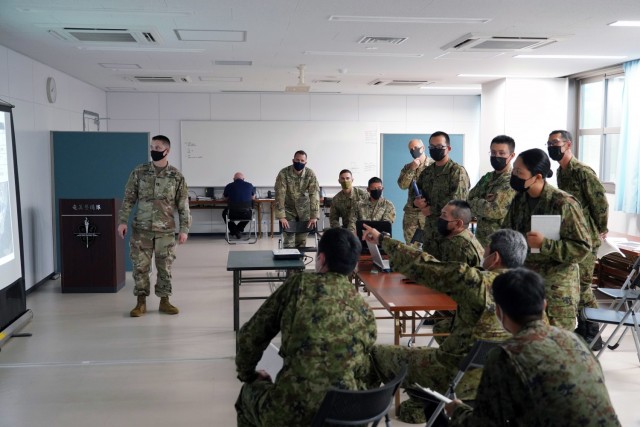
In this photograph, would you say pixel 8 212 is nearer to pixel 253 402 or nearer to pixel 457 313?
pixel 253 402

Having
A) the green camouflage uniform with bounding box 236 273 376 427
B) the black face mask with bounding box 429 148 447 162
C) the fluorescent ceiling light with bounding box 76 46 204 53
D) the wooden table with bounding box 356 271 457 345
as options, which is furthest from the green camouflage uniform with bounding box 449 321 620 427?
the fluorescent ceiling light with bounding box 76 46 204 53

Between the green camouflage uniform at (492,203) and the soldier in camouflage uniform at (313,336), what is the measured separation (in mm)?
2649

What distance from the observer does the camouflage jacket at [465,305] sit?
109 inches

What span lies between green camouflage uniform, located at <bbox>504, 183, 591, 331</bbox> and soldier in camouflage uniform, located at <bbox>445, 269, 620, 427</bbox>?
69.8 inches

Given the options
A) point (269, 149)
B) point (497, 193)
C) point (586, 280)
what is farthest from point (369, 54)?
point (269, 149)

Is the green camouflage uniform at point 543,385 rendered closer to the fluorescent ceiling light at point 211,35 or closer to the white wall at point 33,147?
the fluorescent ceiling light at point 211,35

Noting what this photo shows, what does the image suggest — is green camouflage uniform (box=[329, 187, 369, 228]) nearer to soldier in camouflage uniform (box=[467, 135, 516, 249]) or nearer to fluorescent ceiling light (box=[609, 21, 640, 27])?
soldier in camouflage uniform (box=[467, 135, 516, 249])

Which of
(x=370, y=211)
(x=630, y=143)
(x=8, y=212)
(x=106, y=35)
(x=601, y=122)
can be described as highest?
(x=106, y=35)

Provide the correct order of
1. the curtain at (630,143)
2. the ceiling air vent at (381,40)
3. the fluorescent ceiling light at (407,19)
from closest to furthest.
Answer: the fluorescent ceiling light at (407,19) < the ceiling air vent at (381,40) < the curtain at (630,143)

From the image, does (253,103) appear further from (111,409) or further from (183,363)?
(111,409)

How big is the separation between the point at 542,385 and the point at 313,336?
0.85 metres

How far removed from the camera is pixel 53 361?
490 centimetres

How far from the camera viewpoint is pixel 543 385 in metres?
1.79

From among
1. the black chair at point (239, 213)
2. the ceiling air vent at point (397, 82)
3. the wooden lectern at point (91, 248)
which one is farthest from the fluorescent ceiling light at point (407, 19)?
the black chair at point (239, 213)
